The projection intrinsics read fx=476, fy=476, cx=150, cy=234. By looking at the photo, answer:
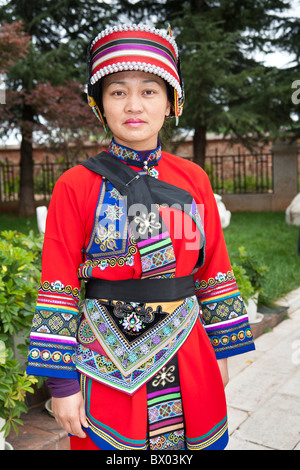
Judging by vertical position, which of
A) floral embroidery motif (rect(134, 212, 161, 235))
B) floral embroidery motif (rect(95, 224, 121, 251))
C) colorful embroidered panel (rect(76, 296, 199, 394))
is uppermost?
floral embroidery motif (rect(134, 212, 161, 235))

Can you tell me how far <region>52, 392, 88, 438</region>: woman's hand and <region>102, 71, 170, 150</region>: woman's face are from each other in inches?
32.1

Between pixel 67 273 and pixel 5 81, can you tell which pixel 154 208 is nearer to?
pixel 67 273

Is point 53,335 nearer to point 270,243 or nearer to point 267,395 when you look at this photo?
point 267,395

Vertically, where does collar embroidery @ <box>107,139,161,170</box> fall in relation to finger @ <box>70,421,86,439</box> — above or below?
above

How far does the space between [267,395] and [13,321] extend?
1904mm

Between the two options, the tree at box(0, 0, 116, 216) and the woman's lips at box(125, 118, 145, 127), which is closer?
the woman's lips at box(125, 118, 145, 127)

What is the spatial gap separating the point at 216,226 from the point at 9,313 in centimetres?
121

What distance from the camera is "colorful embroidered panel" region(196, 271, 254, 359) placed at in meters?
1.62

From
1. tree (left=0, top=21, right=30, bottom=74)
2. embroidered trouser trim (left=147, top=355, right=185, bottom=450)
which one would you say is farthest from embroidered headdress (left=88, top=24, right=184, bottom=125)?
tree (left=0, top=21, right=30, bottom=74)

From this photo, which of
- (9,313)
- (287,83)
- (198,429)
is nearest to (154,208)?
(198,429)

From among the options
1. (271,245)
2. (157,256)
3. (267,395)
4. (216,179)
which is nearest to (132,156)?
(157,256)

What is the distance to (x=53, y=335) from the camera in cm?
141

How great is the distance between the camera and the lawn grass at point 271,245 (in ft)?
18.7

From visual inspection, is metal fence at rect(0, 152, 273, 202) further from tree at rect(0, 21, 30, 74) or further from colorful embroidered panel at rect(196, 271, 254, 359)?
colorful embroidered panel at rect(196, 271, 254, 359)
